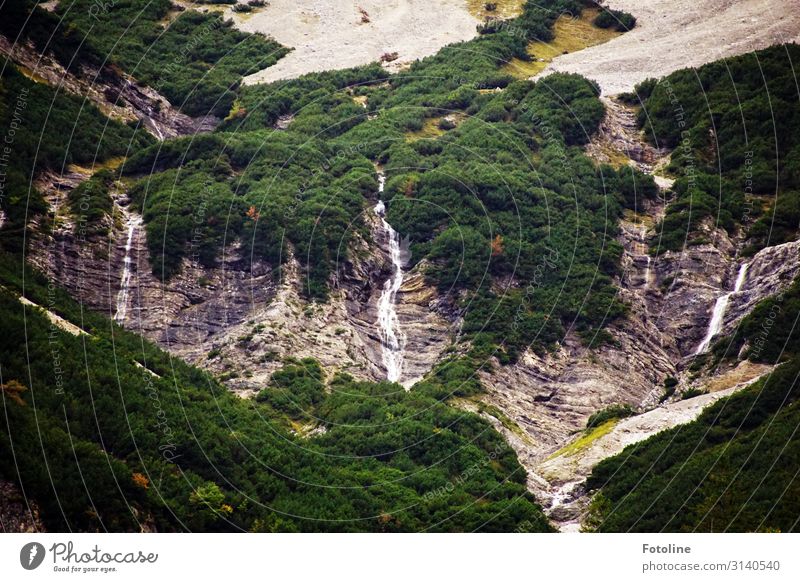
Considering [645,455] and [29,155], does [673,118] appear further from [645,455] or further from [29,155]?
[29,155]

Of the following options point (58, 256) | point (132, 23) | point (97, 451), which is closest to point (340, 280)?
point (58, 256)

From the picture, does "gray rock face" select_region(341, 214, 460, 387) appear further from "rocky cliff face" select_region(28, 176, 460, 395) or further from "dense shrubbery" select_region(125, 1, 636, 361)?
"dense shrubbery" select_region(125, 1, 636, 361)

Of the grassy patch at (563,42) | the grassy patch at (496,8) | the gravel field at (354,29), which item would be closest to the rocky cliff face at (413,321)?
the grassy patch at (563,42)

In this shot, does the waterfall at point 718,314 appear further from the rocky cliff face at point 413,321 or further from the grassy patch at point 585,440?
the grassy patch at point 585,440

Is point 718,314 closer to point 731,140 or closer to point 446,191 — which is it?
point 731,140

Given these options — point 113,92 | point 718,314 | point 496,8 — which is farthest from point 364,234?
point 496,8
